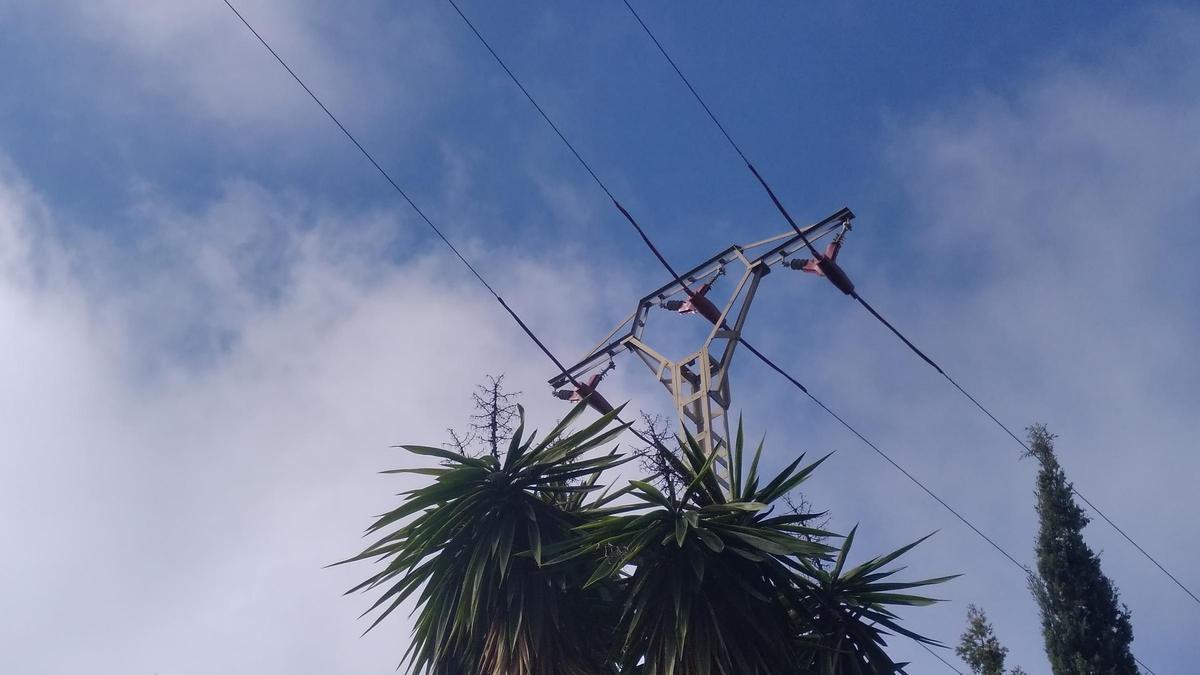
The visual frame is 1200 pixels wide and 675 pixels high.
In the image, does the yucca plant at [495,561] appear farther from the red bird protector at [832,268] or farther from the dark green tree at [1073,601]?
the dark green tree at [1073,601]

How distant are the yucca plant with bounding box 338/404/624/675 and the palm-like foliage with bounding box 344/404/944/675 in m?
0.01

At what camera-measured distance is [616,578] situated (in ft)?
32.6

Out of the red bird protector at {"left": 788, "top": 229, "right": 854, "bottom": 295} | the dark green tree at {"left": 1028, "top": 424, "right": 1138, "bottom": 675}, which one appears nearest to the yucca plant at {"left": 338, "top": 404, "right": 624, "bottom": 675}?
the red bird protector at {"left": 788, "top": 229, "right": 854, "bottom": 295}

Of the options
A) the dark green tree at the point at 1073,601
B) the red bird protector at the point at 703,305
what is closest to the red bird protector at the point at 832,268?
the red bird protector at the point at 703,305

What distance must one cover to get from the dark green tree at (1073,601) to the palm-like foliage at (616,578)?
15.5 feet

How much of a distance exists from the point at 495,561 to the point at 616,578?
1.09 meters

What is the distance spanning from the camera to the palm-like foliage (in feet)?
31.0

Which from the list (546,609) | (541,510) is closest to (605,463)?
(541,510)

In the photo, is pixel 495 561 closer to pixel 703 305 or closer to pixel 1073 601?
pixel 703 305

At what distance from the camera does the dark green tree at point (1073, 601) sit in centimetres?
1390

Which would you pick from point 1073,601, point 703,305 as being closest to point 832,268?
point 703,305

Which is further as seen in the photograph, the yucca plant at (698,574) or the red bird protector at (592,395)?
the red bird protector at (592,395)

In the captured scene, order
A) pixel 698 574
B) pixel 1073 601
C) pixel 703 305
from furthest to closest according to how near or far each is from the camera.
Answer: pixel 1073 601
pixel 703 305
pixel 698 574

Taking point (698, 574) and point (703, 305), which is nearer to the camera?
point (698, 574)
